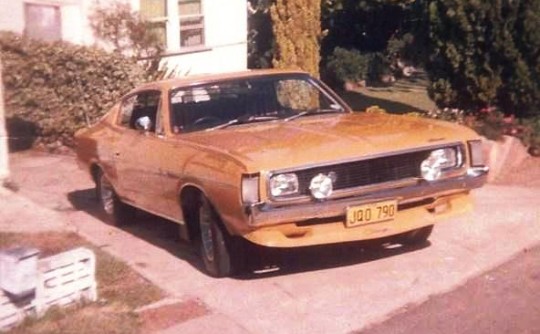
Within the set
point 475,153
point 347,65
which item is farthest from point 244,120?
point 347,65

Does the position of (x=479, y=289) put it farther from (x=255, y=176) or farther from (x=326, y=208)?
(x=255, y=176)

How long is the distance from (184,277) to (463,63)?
5.94 metres

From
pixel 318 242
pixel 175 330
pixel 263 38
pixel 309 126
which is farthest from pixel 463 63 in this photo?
pixel 263 38

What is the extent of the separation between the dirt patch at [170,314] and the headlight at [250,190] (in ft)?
2.60

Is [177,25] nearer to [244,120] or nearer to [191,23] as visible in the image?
[191,23]

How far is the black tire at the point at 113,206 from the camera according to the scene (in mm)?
10297

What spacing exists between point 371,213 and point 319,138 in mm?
683

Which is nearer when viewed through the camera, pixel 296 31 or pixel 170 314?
pixel 170 314

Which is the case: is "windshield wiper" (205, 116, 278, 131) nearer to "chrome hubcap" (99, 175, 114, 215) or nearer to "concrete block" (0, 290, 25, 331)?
"chrome hubcap" (99, 175, 114, 215)

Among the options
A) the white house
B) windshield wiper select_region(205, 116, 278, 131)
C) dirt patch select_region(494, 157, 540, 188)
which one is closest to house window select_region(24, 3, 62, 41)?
the white house

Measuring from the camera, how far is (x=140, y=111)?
9953mm

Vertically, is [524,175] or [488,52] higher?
[488,52]

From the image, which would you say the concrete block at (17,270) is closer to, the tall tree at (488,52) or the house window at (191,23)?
the tall tree at (488,52)

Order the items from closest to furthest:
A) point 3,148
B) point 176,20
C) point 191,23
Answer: point 3,148
point 176,20
point 191,23
